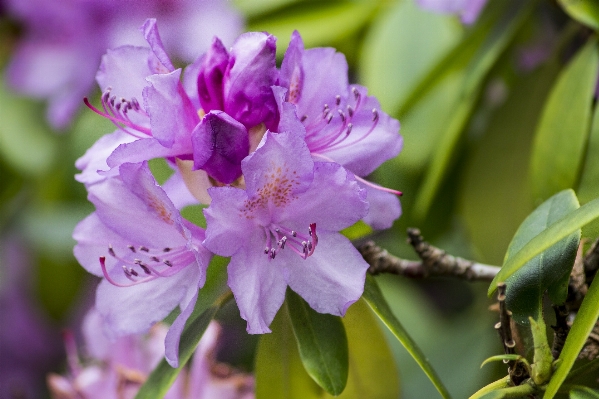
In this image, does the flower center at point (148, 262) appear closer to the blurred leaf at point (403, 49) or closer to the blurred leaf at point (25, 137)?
the blurred leaf at point (403, 49)

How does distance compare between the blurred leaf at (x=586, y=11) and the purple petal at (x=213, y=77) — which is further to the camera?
the blurred leaf at (x=586, y=11)

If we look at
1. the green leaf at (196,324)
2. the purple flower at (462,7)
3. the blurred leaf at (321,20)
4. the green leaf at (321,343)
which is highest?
the purple flower at (462,7)

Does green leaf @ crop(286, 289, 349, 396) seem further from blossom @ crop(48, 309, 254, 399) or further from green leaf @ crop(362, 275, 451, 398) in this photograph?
blossom @ crop(48, 309, 254, 399)

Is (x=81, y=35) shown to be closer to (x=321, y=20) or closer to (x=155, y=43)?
(x=321, y=20)

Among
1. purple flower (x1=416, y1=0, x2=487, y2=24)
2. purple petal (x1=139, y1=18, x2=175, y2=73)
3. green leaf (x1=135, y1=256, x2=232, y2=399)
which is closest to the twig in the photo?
green leaf (x1=135, y1=256, x2=232, y2=399)

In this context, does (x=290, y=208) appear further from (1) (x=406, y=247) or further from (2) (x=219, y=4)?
(2) (x=219, y=4)

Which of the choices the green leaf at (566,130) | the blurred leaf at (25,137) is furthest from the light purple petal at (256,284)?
the blurred leaf at (25,137)

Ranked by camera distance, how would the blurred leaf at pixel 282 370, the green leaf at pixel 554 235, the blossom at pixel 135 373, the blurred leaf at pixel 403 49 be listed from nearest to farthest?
the green leaf at pixel 554 235 → the blurred leaf at pixel 282 370 → the blossom at pixel 135 373 → the blurred leaf at pixel 403 49

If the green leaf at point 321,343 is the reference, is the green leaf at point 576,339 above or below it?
above
